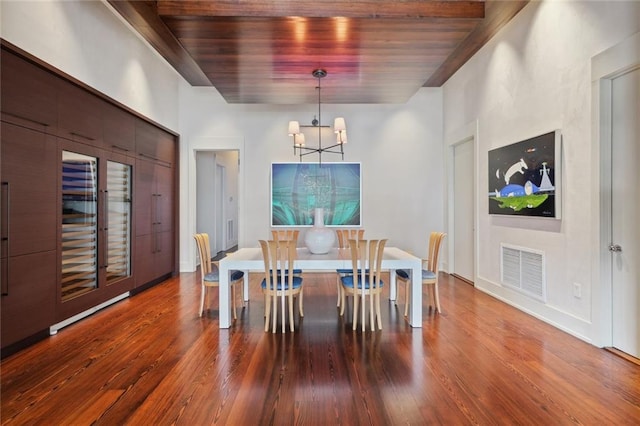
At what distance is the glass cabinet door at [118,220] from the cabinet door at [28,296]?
0.94 meters

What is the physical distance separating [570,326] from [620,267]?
0.76m

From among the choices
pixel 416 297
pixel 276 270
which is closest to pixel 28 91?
pixel 276 270

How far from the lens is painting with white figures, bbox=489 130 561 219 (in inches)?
130

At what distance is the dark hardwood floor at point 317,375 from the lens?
189 cm

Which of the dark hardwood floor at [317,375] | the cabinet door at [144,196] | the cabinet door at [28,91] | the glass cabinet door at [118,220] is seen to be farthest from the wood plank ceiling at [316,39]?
the dark hardwood floor at [317,375]

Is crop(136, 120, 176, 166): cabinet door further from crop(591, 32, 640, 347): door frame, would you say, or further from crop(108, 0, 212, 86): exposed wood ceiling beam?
crop(591, 32, 640, 347): door frame

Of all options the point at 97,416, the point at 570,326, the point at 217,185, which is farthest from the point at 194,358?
the point at 217,185

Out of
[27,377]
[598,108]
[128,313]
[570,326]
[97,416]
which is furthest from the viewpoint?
[128,313]

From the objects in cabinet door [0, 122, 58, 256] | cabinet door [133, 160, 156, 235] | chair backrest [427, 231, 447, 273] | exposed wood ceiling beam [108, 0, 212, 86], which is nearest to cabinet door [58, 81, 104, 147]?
cabinet door [0, 122, 58, 256]

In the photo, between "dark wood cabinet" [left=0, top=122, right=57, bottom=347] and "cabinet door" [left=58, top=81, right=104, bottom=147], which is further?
"cabinet door" [left=58, top=81, right=104, bottom=147]

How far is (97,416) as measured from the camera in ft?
6.17

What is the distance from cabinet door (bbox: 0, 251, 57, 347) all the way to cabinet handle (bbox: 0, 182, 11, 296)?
1 centimetres

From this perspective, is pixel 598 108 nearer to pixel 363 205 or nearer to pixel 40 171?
pixel 363 205

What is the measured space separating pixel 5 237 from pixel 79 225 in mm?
935
